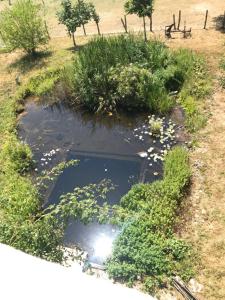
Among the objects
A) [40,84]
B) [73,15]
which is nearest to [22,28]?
[73,15]

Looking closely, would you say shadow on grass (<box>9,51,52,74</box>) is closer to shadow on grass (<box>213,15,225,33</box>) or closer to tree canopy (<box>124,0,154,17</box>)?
tree canopy (<box>124,0,154,17</box>)

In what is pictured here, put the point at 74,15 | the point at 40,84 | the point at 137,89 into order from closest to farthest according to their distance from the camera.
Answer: the point at 137,89
the point at 40,84
the point at 74,15

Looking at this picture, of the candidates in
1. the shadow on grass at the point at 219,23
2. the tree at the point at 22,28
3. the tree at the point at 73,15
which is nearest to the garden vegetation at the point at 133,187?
A: the tree at the point at 73,15

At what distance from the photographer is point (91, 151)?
13.1 metres

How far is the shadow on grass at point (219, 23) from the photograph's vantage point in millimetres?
18844

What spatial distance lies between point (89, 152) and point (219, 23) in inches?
450

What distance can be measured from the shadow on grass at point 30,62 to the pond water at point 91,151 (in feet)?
10.9

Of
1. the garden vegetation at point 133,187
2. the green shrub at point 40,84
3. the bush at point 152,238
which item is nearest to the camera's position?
the garden vegetation at point 133,187

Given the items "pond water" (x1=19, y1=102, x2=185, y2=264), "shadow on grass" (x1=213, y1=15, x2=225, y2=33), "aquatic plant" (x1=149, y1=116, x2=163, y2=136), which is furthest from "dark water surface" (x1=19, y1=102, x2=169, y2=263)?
"shadow on grass" (x1=213, y1=15, x2=225, y2=33)

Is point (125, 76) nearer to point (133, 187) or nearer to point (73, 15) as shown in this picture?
point (133, 187)

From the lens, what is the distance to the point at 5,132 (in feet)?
46.9

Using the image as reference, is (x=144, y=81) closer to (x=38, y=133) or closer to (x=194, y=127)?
(x=194, y=127)

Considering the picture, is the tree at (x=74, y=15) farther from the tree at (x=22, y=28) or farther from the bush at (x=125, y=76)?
the bush at (x=125, y=76)

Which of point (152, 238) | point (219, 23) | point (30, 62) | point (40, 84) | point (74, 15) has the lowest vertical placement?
point (152, 238)
